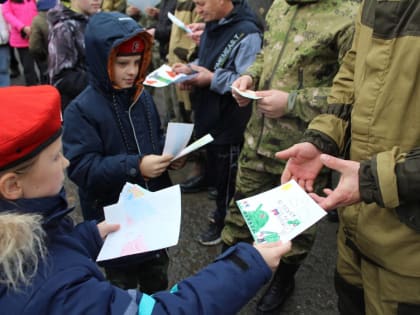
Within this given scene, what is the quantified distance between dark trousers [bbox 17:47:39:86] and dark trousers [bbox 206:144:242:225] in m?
4.31

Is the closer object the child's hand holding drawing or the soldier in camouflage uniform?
the child's hand holding drawing

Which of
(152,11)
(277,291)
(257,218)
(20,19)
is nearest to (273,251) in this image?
(257,218)

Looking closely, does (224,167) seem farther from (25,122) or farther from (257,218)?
(25,122)

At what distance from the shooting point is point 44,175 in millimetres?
1081

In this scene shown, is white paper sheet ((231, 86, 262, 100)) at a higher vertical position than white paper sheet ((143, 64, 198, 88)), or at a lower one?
higher

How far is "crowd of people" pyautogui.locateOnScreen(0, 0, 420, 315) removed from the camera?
1.02 metres

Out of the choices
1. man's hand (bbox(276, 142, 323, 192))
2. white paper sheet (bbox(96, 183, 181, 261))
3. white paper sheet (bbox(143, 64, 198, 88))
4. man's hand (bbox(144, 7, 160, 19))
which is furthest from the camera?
man's hand (bbox(144, 7, 160, 19))

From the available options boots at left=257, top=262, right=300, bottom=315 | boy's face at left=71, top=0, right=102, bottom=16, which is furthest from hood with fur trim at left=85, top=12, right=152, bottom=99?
boy's face at left=71, top=0, right=102, bottom=16

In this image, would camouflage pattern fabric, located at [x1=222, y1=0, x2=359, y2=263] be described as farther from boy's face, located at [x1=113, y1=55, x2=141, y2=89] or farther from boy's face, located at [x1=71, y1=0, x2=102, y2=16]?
boy's face, located at [x1=71, y1=0, x2=102, y2=16]

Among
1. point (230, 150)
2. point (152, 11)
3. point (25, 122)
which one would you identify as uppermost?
point (25, 122)

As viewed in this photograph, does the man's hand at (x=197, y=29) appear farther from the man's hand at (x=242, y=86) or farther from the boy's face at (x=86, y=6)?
the man's hand at (x=242, y=86)

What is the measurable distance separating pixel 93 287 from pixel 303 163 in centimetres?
100

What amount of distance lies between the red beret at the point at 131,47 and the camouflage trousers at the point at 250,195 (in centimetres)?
90

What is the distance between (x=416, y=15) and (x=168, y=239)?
1.07 meters
